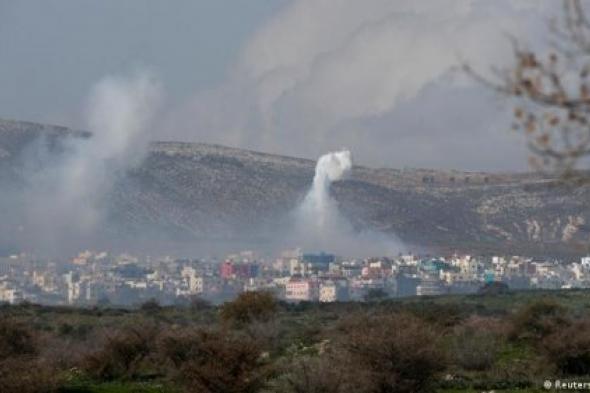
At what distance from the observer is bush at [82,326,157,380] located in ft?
98.3

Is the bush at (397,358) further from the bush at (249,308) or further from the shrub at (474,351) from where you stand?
the bush at (249,308)

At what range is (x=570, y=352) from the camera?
94.0ft

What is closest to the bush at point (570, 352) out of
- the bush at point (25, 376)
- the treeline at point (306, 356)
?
the treeline at point (306, 356)

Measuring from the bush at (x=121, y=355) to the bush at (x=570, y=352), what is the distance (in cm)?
875

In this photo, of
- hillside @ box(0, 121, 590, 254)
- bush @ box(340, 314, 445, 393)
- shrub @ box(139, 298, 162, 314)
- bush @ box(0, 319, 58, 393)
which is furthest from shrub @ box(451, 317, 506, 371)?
hillside @ box(0, 121, 590, 254)

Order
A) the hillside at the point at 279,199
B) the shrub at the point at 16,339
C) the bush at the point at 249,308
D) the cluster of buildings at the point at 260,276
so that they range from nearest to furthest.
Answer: the shrub at the point at 16,339 → the bush at the point at 249,308 → the cluster of buildings at the point at 260,276 → the hillside at the point at 279,199

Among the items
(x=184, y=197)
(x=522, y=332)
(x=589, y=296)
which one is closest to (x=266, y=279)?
(x=184, y=197)

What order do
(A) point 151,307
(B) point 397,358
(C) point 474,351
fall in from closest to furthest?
(B) point 397,358
(C) point 474,351
(A) point 151,307

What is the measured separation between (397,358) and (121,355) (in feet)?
31.6

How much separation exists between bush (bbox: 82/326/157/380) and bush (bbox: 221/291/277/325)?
45.5ft

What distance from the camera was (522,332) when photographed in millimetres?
38062

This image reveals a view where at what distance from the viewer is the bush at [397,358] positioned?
22516mm

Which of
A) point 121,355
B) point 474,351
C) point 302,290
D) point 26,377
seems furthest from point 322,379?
point 302,290

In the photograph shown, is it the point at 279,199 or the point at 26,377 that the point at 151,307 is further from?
the point at 279,199
